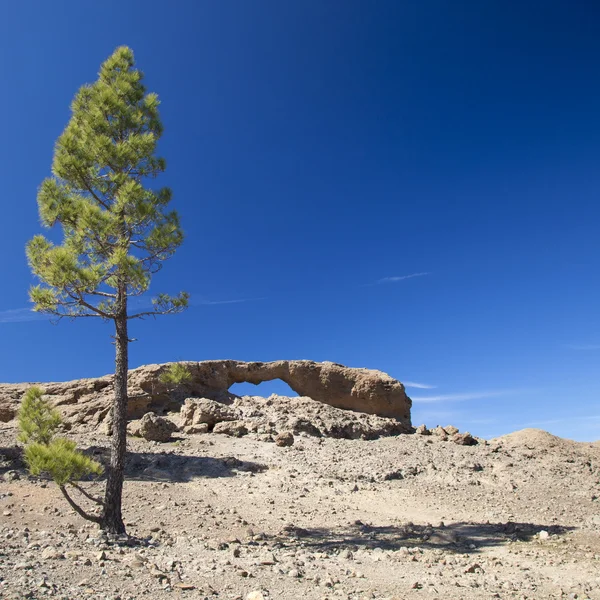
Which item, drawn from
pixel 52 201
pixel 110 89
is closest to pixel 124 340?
pixel 52 201

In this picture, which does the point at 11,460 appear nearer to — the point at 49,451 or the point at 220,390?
the point at 49,451

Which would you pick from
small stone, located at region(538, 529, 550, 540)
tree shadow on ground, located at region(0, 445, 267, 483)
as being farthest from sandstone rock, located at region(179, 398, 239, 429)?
small stone, located at region(538, 529, 550, 540)

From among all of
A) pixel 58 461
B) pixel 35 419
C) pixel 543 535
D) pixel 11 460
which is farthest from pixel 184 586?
pixel 11 460

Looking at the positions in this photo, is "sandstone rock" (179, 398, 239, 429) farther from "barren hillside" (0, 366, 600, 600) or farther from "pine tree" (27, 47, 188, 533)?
"pine tree" (27, 47, 188, 533)

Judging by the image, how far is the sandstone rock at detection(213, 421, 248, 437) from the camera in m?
19.8

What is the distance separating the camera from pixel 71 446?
898 cm

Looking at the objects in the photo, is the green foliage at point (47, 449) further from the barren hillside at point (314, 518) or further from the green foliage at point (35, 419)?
the barren hillside at point (314, 518)

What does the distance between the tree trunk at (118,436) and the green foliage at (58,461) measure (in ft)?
3.70

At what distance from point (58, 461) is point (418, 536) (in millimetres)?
7749

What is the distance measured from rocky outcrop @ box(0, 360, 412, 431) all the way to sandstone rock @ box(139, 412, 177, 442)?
1.53 m

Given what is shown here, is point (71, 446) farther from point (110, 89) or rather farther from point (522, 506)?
point (522, 506)

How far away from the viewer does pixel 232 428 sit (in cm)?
1997

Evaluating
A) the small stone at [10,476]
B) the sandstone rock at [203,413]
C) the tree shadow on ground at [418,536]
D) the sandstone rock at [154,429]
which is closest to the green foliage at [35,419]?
the small stone at [10,476]

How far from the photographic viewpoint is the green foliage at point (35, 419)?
9555 mm
